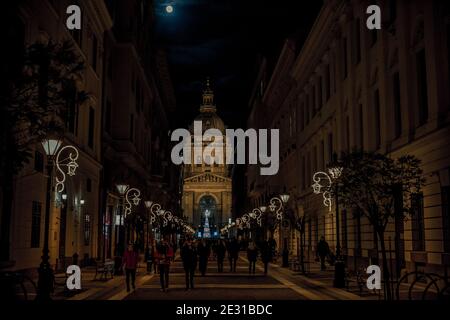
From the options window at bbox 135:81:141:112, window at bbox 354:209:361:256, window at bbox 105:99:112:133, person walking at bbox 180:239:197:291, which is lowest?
person walking at bbox 180:239:197:291

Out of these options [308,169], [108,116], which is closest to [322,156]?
[308,169]

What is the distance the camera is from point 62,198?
31.1 metres

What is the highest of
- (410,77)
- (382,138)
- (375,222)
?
(410,77)

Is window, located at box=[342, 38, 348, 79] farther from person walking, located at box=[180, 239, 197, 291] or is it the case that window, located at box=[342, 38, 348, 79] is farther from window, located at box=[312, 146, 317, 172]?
person walking, located at box=[180, 239, 197, 291]

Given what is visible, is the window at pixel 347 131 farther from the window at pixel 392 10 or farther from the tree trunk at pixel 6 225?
the tree trunk at pixel 6 225

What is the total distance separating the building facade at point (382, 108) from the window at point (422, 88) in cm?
4

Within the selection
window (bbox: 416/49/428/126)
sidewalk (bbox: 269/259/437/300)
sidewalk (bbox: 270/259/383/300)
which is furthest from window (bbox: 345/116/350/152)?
window (bbox: 416/49/428/126)

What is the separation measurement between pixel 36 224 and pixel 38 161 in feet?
8.53

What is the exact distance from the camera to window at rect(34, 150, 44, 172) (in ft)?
85.4

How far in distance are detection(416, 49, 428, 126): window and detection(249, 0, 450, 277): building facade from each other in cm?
4

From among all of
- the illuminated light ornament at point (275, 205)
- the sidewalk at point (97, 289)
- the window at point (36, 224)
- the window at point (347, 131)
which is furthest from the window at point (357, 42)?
the illuminated light ornament at point (275, 205)

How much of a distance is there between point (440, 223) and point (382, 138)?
322 inches

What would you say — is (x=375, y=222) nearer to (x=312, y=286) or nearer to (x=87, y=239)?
(x=312, y=286)

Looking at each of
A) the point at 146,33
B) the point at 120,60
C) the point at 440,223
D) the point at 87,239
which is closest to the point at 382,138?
the point at 440,223
